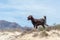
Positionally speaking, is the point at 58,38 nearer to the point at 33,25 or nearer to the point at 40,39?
the point at 40,39

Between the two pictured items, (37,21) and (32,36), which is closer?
(32,36)

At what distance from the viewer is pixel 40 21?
2269cm

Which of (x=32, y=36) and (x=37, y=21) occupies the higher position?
(x=37, y=21)

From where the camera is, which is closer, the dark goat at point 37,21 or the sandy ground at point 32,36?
the sandy ground at point 32,36

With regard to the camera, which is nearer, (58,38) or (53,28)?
(58,38)

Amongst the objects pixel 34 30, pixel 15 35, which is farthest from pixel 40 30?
pixel 15 35

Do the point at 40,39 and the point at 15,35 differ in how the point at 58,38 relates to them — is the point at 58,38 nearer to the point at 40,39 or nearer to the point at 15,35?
the point at 40,39

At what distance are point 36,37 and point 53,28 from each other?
182 centimetres

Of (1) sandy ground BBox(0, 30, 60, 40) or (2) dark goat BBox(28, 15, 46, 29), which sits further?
(2) dark goat BBox(28, 15, 46, 29)

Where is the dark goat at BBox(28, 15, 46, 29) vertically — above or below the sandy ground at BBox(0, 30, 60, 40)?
above

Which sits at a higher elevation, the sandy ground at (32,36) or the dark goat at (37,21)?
the dark goat at (37,21)

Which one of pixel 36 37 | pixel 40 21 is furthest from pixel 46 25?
pixel 36 37

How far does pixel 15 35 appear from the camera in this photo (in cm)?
2267

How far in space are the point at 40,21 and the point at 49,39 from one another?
2.73 meters
